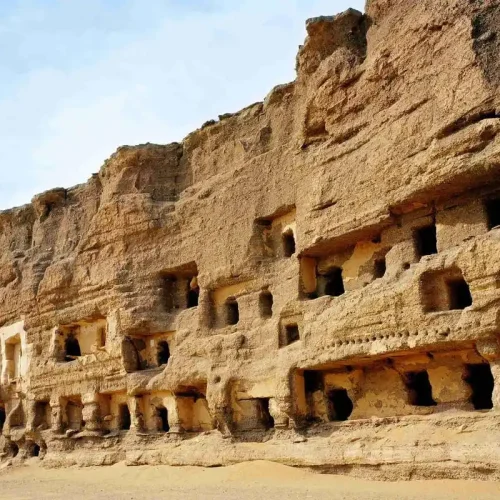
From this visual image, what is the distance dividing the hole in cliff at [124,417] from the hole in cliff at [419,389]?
8870 mm

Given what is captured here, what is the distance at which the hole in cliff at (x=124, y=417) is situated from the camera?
18.0m

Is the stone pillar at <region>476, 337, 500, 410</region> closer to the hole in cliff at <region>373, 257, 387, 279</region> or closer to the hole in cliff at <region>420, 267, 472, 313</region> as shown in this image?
the hole in cliff at <region>420, 267, 472, 313</region>

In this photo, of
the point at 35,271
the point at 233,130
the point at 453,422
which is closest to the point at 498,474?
the point at 453,422

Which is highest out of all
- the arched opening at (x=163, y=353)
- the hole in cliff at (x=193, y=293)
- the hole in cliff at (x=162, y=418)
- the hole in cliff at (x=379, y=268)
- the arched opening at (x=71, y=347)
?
the hole in cliff at (x=193, y=293)

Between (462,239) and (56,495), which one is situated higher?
(462,239)

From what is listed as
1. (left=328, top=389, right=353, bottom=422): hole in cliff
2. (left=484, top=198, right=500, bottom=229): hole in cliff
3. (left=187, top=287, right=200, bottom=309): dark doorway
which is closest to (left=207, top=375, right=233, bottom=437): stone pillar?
(left=328, top=389, right=353, bottom=422): hole in cliff

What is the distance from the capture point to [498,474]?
916 cm

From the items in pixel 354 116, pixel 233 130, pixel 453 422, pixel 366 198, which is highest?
pixel 233 130

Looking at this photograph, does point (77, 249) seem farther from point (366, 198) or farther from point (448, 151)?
point (448, 151)

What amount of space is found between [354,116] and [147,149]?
300 inches

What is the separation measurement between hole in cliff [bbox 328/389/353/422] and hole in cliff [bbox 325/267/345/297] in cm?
211

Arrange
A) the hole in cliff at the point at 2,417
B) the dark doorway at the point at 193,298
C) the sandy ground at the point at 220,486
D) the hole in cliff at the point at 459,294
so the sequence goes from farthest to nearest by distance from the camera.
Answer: the hole in cliff at the point at 2,417 → the dark doorway at the point at 193,298 → the hole in cliff at the point at 459,294 → the sandy ground at the point at 220,486

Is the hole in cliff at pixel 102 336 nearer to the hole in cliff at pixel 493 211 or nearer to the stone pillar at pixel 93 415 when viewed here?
the stone pillar at pixel 93 415

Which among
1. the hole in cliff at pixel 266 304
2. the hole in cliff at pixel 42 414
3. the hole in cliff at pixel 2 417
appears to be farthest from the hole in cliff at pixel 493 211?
the hole in cliff at pixel 2 417
